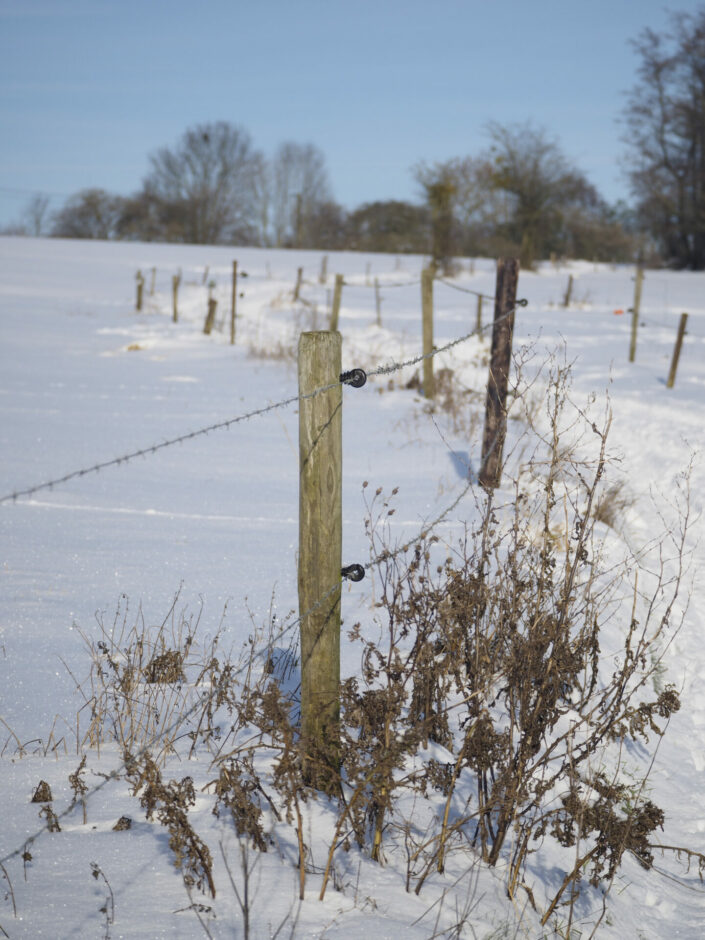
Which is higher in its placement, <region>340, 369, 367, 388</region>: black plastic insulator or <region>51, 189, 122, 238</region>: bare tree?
<region>51, 189, 122, 238</region>: bare tree

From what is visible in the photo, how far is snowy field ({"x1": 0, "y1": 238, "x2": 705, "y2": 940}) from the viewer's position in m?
2.19

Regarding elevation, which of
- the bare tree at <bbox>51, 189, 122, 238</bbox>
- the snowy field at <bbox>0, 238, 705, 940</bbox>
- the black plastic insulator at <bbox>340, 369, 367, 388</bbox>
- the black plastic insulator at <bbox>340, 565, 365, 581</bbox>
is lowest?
the snowy field at <bbox>0, 238, 705, 940</bbox>

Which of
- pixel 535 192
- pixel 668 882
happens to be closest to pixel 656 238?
pixel 535 192

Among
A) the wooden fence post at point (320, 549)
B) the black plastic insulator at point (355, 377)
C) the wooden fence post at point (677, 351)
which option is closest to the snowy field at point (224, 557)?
the wooden fence post at point (320, 549)

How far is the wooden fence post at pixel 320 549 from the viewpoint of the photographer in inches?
95.0

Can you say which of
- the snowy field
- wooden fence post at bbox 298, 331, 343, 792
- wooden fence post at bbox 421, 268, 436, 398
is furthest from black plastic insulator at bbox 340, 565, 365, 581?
wooden fence post at bbox 421, 268, 436, 398

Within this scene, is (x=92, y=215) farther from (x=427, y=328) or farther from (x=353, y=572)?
(x=353, y=572)

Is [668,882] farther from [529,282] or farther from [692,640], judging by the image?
[529,282]

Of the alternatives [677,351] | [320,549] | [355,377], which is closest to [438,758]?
[320,549]

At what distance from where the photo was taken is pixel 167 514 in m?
6.13

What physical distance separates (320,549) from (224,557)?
2.77 m

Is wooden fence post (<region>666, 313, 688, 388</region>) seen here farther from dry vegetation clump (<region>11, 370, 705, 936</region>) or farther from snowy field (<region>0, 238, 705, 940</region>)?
dry vegetation clump (<region>11, 370, 705, 936</region>)

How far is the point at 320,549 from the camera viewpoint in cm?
252

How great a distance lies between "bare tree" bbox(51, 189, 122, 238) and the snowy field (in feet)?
111
